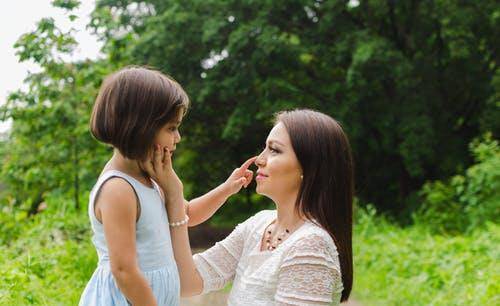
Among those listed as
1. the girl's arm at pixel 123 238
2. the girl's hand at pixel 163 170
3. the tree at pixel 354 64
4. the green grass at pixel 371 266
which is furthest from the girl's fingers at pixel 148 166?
the tree at pixel 354 64

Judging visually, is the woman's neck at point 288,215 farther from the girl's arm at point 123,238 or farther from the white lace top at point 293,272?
the girl's arm at point 123,238

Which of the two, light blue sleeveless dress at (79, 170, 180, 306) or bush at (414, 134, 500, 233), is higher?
light blue sleeveless dress at (79, 170, 180, 306)

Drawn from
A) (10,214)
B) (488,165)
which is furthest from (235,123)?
(10,214)

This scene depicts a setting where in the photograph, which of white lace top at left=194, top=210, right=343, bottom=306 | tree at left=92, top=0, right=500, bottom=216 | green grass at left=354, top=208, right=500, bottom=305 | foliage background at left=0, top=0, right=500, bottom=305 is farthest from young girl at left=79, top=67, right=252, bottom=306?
tree at left=92, top=0, right=500, bottom=216

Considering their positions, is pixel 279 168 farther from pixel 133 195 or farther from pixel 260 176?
pixel 133 195

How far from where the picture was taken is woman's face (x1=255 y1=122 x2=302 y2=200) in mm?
2115

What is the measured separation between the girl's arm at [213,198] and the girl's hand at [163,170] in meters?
0.35

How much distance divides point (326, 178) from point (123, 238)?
0.62m

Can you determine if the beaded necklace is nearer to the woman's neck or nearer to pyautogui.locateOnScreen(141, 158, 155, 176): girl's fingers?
the woman's neck

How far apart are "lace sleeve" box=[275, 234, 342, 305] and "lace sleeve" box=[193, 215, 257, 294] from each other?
14.8 inches

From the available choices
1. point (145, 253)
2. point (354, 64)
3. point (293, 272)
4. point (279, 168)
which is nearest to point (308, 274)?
point (293, 272)

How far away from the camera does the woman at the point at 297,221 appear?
77.2 inches

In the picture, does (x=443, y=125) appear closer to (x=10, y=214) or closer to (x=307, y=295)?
(x=10, y=214)

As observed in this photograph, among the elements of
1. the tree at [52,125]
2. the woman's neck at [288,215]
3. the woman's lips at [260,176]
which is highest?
the woman's lips at [260,176]
